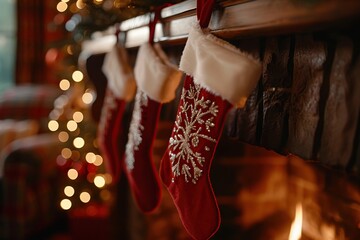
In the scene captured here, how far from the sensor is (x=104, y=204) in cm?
288

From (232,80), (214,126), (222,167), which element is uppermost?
(232,80)

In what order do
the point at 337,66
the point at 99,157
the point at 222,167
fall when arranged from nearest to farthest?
1. the point at 337,66
2. the point at 222,167
3. the point at 99,157

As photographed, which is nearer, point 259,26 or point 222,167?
point 259,26

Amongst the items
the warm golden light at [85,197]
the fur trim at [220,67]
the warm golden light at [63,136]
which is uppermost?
the fur trim at [220,67]

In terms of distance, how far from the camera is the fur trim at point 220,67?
Result: 0.88 m

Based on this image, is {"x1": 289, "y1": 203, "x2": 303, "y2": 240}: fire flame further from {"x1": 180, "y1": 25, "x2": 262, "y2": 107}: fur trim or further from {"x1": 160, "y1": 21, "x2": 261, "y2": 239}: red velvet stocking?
{"x1": 180, "y1": 25, "x2": 262, "y2": 107}: fur trim

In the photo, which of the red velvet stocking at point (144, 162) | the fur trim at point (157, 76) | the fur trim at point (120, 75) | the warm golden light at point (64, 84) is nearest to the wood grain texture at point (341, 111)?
the fur trim at point (157, 76)

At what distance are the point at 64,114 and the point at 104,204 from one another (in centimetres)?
66

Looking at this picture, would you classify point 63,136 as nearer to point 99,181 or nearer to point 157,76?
point 99,181

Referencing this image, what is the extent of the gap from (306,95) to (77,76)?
7.37 ft

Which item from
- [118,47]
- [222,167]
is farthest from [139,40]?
[222,167]

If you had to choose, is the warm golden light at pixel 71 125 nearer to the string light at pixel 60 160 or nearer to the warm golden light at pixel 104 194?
the string light at pixel 60 160

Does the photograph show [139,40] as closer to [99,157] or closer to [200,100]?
[200,100]

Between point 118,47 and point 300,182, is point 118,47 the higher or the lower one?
the higher one
